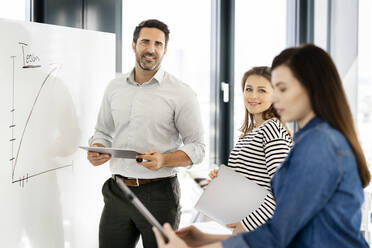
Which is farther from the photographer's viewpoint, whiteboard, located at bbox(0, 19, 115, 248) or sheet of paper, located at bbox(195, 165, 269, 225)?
whiteboard, located at bbox(0, 19, 115, 248)

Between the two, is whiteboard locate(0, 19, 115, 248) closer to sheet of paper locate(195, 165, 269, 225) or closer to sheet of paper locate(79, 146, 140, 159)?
sheet of paper locate(79, 146, 140, 159)

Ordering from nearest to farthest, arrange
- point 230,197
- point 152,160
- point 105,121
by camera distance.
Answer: point 230,197, point 152,160, point 105,121

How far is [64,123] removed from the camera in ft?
6.28

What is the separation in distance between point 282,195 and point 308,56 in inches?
13.7

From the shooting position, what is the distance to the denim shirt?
0.89 meters

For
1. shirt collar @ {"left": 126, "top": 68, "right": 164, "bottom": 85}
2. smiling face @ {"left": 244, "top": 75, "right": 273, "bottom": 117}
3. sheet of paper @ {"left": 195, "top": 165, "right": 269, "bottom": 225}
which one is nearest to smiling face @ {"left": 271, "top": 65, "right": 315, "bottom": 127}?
sheet of paper @ {"left": 195, "top": 165, "right": 269, "bottom": 225}

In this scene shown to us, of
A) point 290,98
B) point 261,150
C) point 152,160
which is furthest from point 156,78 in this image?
point 290,98

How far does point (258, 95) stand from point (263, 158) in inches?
14.4

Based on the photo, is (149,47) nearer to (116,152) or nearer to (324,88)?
(116,152)

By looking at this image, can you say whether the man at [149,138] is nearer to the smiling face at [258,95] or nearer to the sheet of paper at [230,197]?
the smiling face at [258,95]

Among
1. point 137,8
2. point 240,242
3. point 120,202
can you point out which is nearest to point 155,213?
point 120,202

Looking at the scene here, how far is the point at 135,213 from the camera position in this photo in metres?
1.93

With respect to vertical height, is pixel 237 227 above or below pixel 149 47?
below

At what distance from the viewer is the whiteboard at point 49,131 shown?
5.27 ft
